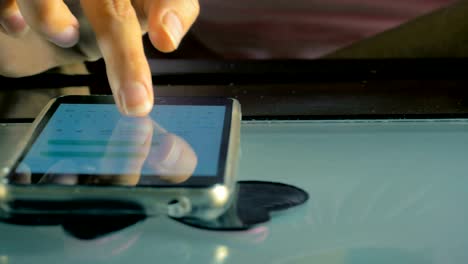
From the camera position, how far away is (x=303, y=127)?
41 centimetres

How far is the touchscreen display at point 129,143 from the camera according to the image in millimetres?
307

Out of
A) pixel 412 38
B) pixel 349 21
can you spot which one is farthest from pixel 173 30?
pixel 349 21

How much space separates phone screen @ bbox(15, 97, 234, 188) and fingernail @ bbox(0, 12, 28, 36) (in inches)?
2.6

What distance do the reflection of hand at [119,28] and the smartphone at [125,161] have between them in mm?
27

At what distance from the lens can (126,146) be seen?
1.07ft

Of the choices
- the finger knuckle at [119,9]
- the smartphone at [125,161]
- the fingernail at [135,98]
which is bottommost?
the smartphone at [125,161]

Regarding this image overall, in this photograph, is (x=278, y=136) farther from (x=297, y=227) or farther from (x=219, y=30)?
(x=219, y=30)

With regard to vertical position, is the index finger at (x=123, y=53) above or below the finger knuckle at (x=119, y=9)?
below

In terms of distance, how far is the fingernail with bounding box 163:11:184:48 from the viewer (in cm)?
34

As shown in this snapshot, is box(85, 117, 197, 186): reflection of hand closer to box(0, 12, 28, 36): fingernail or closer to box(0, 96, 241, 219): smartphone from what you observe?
box(0, 96, 241, 219): smartphone

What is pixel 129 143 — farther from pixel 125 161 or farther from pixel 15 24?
pixel 15 24

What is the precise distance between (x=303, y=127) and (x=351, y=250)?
12 centimetres

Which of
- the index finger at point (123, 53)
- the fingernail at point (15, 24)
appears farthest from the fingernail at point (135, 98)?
the fingernail at point (15, 24)

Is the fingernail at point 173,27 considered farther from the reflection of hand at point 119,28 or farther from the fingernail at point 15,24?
the fingernail at point 15,24
